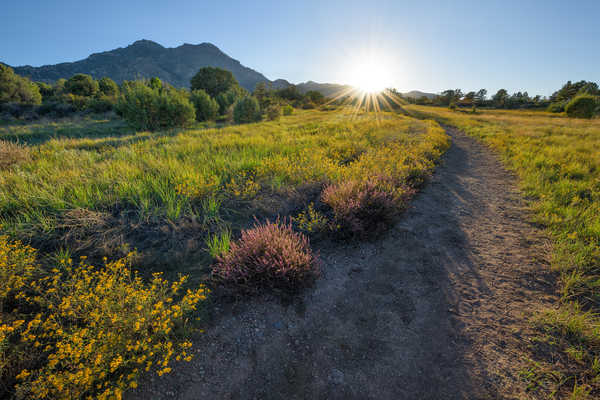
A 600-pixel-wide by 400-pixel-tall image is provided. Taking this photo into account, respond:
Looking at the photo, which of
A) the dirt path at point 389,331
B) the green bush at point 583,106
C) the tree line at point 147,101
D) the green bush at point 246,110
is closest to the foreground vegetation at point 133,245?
the dirt path at point 389,331

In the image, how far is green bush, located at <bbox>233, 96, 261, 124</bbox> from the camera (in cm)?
2223

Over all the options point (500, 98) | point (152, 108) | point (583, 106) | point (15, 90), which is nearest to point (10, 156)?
point (152, 108)

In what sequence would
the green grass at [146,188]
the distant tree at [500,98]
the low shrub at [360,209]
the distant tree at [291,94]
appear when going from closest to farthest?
the green grass at [146,188], the low shrub at [360,209], the distant tree at [500,98], the distant tree at [291,94]

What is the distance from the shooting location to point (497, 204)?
18.6 feet

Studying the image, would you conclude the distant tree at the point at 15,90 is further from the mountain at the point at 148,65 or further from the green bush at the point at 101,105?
the mountain at the point at 148,65

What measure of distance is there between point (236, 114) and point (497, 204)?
76.0 feet

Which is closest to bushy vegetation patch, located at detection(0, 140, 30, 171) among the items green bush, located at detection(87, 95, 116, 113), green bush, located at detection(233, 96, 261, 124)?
green bush, located at detection(233, 96, 261, 124)

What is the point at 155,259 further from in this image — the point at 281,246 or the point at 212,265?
the point at 281,246

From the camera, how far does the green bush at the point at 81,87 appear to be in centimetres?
3872

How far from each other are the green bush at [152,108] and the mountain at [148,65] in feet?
236

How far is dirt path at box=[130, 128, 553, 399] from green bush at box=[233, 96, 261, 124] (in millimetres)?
22332

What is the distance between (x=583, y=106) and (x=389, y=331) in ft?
174

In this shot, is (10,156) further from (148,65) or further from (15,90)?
(148,65)

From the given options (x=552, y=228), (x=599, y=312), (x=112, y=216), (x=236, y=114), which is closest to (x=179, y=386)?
(x=112, y=216)
